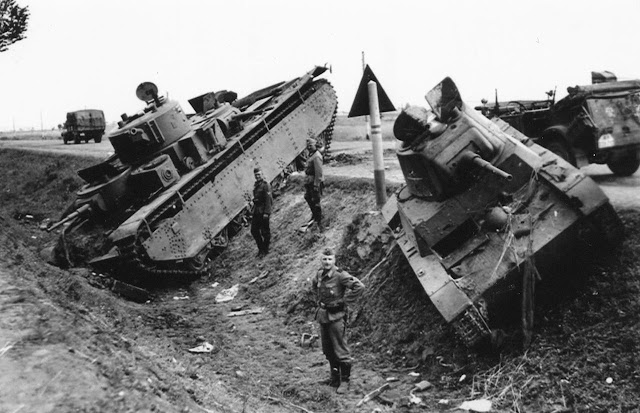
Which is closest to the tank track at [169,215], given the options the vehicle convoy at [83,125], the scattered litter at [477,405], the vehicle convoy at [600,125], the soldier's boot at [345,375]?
the soldier's boot at [345,375]

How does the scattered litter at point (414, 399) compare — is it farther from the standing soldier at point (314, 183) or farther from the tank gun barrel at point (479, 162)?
the standing soldier at point (314, 183)

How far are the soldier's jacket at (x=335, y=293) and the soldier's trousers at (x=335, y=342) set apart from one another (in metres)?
0.09

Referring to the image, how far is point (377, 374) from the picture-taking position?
7.03 m

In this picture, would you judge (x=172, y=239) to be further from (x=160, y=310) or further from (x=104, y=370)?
(x=104, y=370)

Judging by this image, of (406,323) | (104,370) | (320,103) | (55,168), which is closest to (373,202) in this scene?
(406,323)

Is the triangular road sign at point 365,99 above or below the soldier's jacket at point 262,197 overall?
above

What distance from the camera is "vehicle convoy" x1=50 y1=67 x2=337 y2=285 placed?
38.2ft

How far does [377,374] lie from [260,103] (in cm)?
1037

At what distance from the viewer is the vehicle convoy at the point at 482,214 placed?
6152 mm

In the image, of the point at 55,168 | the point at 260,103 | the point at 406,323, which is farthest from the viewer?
the point at 55,168

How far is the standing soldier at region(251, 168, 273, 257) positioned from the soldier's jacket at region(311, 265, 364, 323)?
5.09 m

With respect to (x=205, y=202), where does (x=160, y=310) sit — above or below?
below

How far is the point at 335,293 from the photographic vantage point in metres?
6.72

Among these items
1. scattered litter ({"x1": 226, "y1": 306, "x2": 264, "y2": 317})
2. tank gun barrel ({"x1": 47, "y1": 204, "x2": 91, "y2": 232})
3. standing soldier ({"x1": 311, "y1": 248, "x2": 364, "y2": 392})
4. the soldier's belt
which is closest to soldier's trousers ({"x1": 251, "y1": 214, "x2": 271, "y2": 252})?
scattered litter ({"x1": 226, "y1": 306, "x2": 264, "y2": 317})
